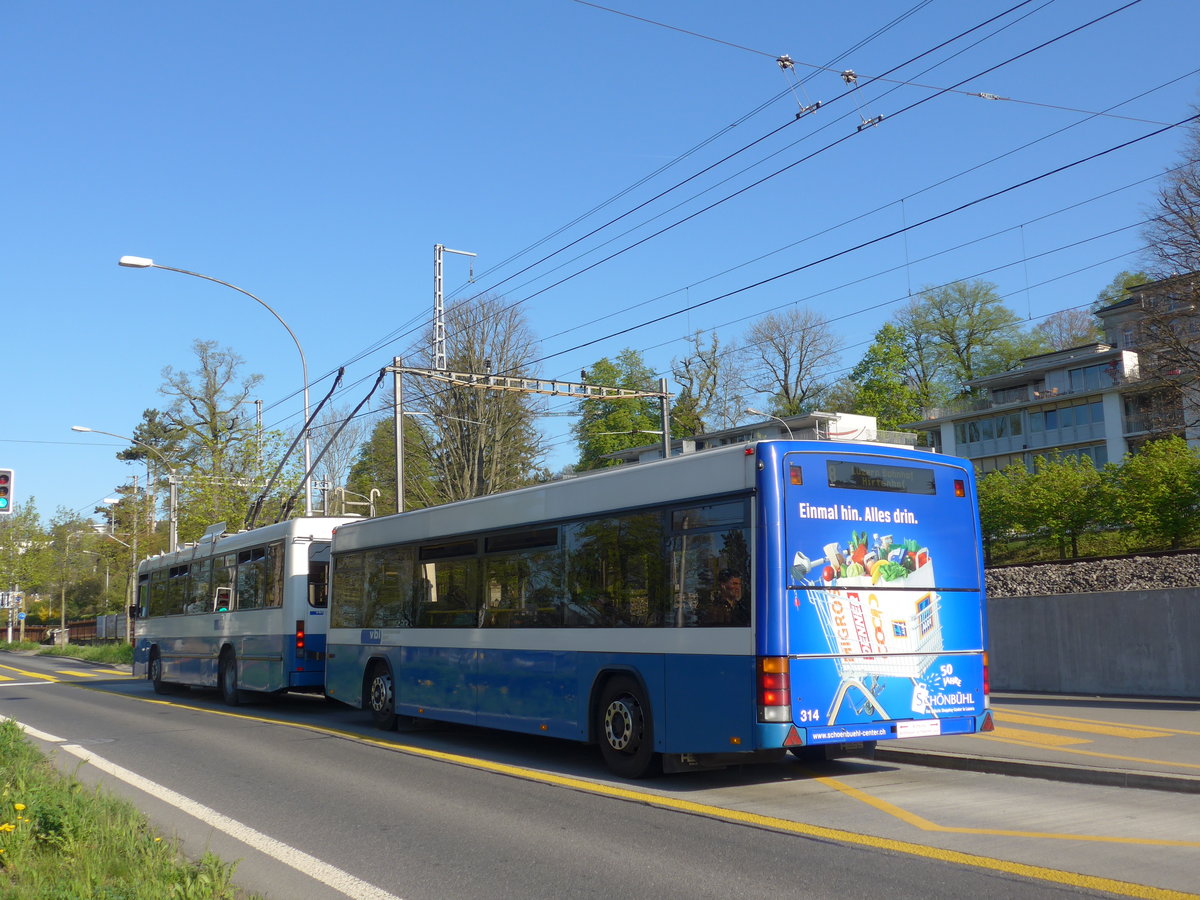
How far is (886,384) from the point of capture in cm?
6762

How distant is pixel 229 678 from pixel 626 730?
12934mm

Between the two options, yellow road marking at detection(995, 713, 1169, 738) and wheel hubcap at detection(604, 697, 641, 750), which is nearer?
wheel hubcap at detection(604, 697, 641, 750)

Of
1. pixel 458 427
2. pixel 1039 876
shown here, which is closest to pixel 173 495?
pixel 458 427

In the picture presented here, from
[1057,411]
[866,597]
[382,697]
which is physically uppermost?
[1057,411]

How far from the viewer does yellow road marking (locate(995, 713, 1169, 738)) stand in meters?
12.7

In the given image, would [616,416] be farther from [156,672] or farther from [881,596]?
[881,596]

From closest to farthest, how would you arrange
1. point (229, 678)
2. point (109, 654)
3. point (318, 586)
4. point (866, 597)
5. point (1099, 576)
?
point (866, 597) < point (318, 586) < point (229, 678) < point (1099, 576) < point (109, 654)

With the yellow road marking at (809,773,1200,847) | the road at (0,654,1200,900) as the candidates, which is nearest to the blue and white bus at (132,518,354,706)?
the road at (0,654,1200,900)

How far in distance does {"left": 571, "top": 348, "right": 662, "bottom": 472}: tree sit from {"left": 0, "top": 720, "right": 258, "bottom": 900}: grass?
5706 centimetres

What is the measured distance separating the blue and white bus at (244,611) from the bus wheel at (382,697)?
2.84 metres

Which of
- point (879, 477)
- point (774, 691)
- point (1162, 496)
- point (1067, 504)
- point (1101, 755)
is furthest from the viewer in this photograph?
point (1067, 504)

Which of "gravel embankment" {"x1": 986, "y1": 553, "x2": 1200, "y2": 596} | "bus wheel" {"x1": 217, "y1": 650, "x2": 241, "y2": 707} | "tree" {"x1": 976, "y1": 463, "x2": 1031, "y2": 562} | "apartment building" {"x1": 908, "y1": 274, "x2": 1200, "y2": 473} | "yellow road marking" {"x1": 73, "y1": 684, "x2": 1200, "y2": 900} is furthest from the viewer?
"apartment building" {"x1": 908, "y1": 274, "x2": 1200, "y2": 473}

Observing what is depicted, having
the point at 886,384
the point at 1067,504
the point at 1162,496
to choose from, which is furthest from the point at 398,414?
the point at 886,384

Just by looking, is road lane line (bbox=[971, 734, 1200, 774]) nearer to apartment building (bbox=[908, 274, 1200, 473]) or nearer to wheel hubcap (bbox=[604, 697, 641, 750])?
wheel hubcap (bbox=[604, 697, 641, 750])
